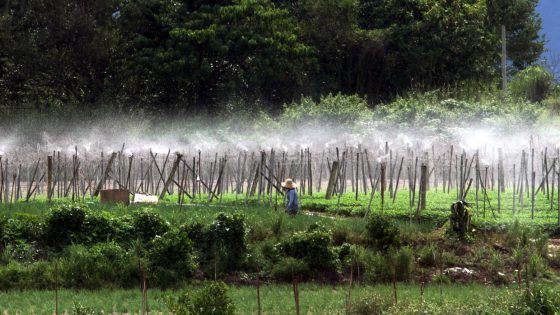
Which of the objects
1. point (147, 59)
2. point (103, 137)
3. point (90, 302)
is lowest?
point (90, 302)

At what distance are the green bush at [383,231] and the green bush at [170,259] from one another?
3.75m

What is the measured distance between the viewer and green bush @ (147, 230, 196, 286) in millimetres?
19391

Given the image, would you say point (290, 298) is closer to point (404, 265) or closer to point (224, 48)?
point (404, 265)

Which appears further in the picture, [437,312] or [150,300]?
[150,300]

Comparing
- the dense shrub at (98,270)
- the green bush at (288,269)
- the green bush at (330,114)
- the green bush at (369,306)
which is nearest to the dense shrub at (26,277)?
the dense shrub at (98,270)

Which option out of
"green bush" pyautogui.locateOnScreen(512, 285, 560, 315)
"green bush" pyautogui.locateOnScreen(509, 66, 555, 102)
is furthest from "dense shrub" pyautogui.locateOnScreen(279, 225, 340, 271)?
"green bush" pyautogui.locateOnScreen(509, 66, 555, 102)

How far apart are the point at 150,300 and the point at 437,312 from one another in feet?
17.1

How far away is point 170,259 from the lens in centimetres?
1967

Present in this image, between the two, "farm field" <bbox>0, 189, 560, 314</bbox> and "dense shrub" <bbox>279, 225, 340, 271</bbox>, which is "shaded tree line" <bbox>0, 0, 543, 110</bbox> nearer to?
"farm field" <bbox>0, 189, 560, 314</bbox>

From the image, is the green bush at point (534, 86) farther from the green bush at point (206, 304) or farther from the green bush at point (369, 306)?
the green bush at point (206, 304)

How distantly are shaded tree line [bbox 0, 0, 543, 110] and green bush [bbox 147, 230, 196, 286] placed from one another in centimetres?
2831

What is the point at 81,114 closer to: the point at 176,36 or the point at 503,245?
the point at 176,36

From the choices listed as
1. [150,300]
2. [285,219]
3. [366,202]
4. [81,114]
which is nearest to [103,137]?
[81,114]

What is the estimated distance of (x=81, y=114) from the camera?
4778 cm
